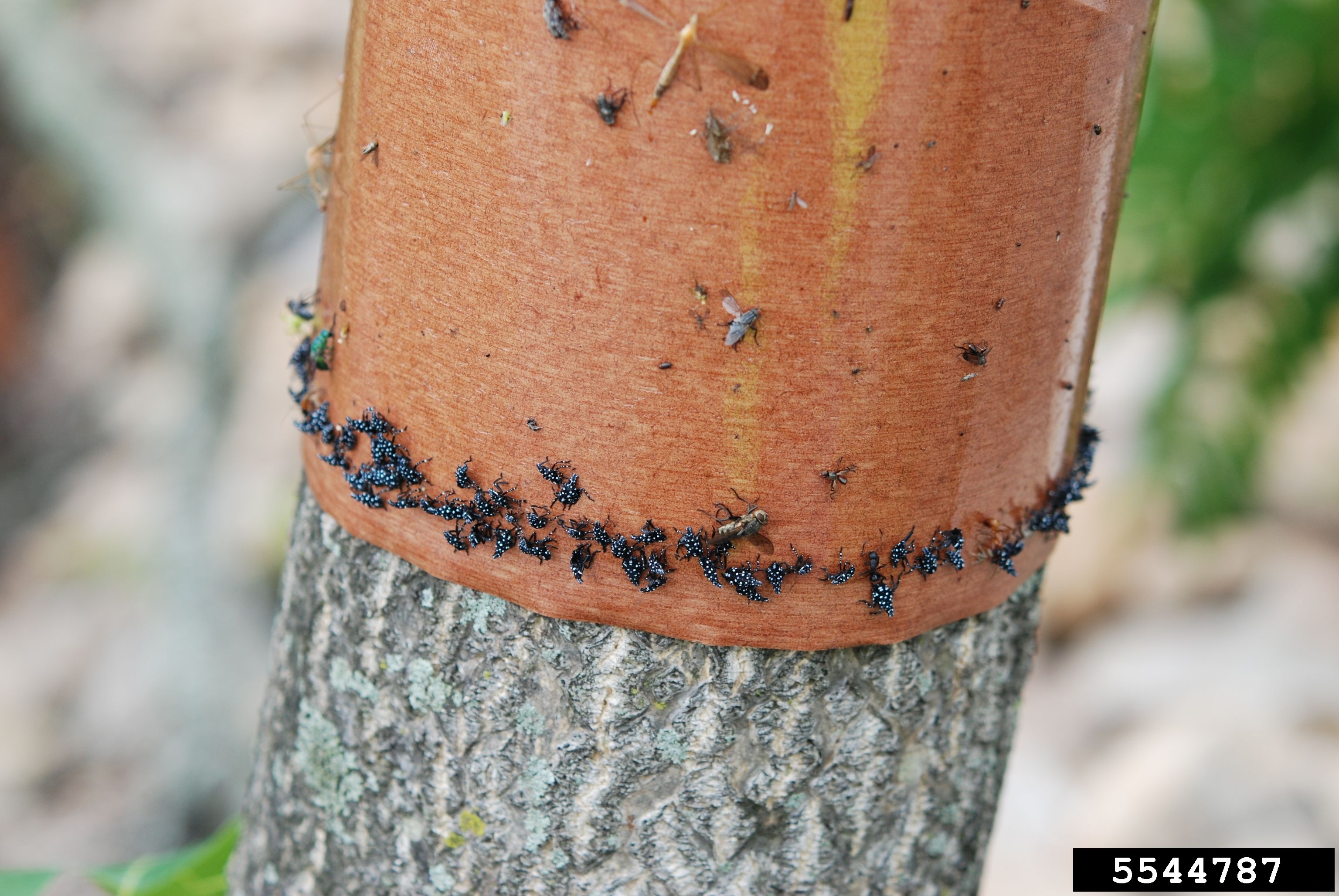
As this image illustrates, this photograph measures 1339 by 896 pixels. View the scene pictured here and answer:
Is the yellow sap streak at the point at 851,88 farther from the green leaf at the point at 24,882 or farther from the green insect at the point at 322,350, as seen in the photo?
the green leaf at the point at 24,882

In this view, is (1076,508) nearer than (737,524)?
No

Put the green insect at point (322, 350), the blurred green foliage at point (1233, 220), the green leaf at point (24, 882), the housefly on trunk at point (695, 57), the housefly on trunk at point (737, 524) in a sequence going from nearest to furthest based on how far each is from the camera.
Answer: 1. the housefly on trunk at point (695, 57)
2. the housefly on trunk at point (737, 524)
3. the green insect at point (322, 350)
4. the green leaf at point (24, 882)
5. the blurred green foliage at point (1233, 220)

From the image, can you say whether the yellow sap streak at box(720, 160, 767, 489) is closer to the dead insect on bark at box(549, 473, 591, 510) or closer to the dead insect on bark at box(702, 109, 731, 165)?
the dead insect on bark at box(702, 109, 731, 165)

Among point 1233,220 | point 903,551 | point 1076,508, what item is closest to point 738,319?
point 903,551

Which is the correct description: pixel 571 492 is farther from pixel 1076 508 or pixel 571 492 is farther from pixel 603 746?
pixel 1076 508

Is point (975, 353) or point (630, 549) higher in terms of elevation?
point (975, 353)

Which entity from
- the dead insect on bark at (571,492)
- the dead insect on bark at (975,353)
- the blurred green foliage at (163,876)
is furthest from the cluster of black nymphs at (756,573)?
the blurred green foliage at (163,876)

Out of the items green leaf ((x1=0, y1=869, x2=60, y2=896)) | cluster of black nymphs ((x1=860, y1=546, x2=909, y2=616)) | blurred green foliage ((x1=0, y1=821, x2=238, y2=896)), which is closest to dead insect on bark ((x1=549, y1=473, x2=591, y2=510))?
cluster of black nymphs ((x1=860, y1=546, x2=909, y2=616))
